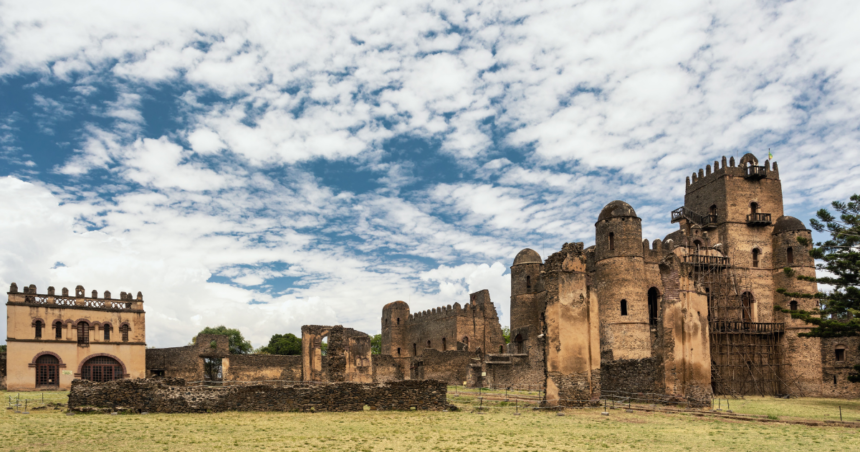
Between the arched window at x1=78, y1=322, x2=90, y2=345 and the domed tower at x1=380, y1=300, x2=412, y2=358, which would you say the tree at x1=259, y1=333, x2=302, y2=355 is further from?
the arched window at x1=78, y1=322, x2=90, y2=345

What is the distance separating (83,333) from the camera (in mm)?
41719

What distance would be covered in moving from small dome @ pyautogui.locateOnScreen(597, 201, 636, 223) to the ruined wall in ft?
83.8

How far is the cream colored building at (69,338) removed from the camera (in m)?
39.0

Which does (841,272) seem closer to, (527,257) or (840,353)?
(840,353)

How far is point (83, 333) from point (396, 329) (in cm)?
3055

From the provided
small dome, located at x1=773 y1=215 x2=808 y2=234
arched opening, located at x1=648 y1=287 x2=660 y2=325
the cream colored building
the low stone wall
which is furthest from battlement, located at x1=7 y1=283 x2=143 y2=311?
small dome, located at x1=773 y1=215 x2=808 y2=234

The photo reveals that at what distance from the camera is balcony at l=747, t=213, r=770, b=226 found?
1768 inches

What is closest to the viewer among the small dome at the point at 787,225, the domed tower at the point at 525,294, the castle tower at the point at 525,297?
the small dome at the point at 787,225

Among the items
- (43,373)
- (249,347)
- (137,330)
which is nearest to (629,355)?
(137,330)

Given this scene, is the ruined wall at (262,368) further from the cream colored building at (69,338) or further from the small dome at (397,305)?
the small dome at (397,305)

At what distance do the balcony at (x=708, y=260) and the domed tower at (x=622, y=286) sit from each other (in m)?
4.78

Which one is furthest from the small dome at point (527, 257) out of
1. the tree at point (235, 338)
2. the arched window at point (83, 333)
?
the tree at point (235, 338)

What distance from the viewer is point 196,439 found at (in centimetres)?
1327

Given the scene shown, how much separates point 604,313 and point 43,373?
123 feet
